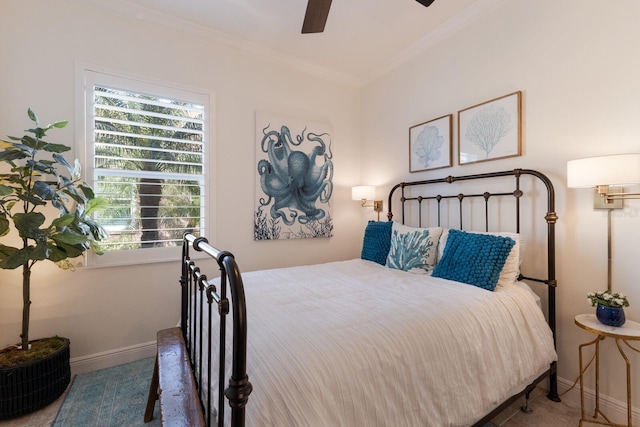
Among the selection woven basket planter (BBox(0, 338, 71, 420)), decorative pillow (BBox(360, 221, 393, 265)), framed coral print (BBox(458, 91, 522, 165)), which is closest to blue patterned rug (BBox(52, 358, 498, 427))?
woven basket planter (BBox(0, 338, 71, 420))

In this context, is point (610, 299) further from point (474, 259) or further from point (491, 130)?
point (491, 130)

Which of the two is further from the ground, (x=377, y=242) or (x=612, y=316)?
(x=377, y=242)

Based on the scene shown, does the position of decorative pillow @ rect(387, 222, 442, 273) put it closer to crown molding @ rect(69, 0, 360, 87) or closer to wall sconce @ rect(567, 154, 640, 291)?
wall sconce @ rect(567, 154, 640, 291)

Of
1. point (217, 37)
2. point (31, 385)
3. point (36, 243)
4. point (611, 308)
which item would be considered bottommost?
point (31, 385)

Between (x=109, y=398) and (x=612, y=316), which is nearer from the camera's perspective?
(x=612, y=316)

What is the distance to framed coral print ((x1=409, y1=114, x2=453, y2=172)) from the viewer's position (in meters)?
2.60

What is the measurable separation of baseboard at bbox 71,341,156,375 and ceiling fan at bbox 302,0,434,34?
107 inches

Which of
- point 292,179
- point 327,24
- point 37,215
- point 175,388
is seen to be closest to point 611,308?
point 175,388

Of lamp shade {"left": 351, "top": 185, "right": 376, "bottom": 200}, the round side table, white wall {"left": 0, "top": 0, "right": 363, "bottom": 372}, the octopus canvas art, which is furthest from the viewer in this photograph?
lamp shade {"left": 351, "top": 185, "right": 376, "bottom": 200}

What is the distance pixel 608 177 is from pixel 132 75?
3.23 metres

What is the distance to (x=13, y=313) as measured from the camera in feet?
6.54

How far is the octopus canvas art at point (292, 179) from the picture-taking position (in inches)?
115

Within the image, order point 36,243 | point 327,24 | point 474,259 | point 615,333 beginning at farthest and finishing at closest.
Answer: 1. point 327,24
2. point 474,259
3. point 36,243
4. point 615,333

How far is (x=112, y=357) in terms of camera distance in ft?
7.43
